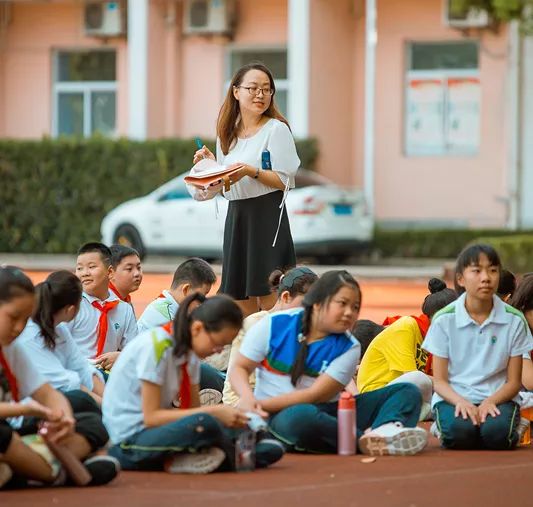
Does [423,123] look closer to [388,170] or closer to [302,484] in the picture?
[388,170]

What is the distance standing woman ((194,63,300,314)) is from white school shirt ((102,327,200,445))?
2.84 meters

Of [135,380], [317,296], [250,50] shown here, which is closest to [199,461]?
[135,380]

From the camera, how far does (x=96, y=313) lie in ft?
32.6

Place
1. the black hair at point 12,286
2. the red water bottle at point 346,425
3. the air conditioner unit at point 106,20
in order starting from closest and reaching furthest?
the black hair at point 12,286 < the red water bottle at point 346,425 < the air conditioner unit at point 106,20

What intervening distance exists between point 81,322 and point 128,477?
2343 millimetres

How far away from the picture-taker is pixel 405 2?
3084 centimetres

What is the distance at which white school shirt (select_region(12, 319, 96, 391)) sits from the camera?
8.10 m

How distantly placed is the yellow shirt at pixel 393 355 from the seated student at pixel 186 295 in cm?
94

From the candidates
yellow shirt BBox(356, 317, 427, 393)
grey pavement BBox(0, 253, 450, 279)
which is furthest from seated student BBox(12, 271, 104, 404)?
grey pavement BBox(0, 253, 450, 279)

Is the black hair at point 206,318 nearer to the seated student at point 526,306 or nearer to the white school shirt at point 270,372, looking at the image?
the white school shirt at point 270,372

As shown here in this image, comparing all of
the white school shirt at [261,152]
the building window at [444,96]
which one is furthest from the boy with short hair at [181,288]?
the building window at [444,96]

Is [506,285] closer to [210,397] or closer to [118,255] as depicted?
[210,397]

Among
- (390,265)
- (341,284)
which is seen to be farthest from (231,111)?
(390,265)

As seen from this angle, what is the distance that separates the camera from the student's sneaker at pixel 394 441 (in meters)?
8.44
